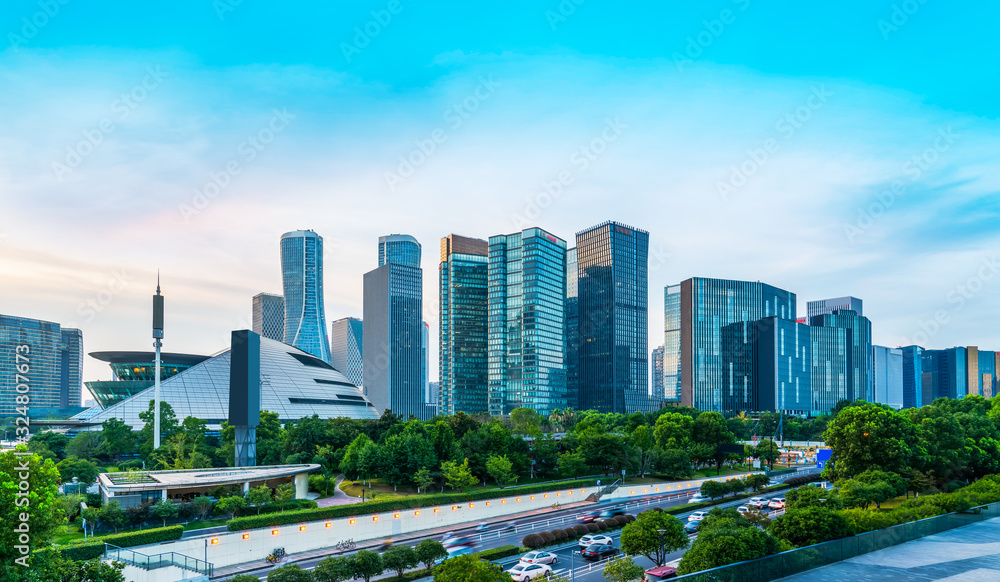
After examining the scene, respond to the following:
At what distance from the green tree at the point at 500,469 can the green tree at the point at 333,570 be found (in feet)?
99.9

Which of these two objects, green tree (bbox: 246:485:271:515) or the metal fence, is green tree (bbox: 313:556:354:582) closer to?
green tree (bbox: 246:485:271:515)

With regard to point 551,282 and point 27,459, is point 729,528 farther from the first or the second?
point 551,282

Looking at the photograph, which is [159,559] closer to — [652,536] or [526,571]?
→ [526,571]

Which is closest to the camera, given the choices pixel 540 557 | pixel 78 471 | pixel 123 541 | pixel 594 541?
pixel 540 557

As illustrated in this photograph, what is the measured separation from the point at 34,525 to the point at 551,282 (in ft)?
572

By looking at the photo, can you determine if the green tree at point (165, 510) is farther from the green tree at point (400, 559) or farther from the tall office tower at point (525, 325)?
the tall office tower at point (525, 325)

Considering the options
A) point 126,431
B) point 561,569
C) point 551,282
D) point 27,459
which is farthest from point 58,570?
point 551,282

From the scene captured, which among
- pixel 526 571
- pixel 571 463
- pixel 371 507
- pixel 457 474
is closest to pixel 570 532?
pixel 526 571

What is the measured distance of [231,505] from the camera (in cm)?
4916

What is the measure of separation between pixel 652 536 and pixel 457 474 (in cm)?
3012

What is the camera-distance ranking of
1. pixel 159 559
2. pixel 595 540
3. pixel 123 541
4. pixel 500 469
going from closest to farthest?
1. pixel 159 559
2. pixel 123 541
3. pixel 595 540
4. pixel 500 469

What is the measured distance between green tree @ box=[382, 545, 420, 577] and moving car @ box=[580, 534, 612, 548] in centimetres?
1196

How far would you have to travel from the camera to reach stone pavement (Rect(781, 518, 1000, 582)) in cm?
2206

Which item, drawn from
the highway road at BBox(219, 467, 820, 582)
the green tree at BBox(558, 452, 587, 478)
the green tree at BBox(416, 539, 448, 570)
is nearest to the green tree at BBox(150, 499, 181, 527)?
the highway road at BBox(219, 467, 820, 582)
